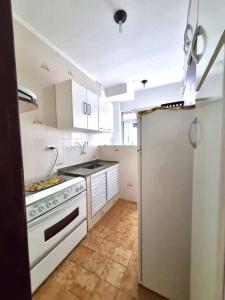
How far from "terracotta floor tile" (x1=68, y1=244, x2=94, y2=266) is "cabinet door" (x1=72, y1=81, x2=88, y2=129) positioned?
5.34ft

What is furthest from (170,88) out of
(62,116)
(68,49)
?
(62,116)

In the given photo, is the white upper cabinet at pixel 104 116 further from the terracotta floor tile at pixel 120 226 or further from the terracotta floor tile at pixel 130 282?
the terracotta floor tile at pixel 130 282

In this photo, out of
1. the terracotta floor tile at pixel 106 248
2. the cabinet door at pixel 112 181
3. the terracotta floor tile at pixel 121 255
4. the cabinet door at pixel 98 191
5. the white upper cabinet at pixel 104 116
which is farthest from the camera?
the white upper cabinet at pixel 104 116

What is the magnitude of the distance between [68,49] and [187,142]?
2.15 meters

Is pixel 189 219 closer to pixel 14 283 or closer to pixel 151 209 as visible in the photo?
pixel 151 209

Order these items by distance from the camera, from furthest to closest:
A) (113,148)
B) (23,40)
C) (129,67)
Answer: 1. (113,148)
2. (129,67)
3. (23,40)

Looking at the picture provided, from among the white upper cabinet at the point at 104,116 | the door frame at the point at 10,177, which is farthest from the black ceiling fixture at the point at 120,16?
the door frame at the point at 10,177

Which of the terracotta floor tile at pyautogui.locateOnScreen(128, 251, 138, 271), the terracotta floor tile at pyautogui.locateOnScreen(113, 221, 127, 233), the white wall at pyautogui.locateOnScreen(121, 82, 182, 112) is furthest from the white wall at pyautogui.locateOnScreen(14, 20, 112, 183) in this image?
the white wall at pyautogui.locateOnScreen(121, 82, 182, 112)

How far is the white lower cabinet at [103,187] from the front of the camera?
2.12 metres

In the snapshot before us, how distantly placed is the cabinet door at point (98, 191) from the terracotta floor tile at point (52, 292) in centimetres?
91

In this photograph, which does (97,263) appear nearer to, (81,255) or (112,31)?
(81,255)

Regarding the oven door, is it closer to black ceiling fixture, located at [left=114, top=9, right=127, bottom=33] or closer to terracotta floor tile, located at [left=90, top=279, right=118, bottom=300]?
terracotta floor tile, located at [left=90, top=279, right=118, bottom=300]

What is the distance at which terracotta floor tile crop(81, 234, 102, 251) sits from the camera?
1753 millimetres

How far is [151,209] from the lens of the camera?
115cm
